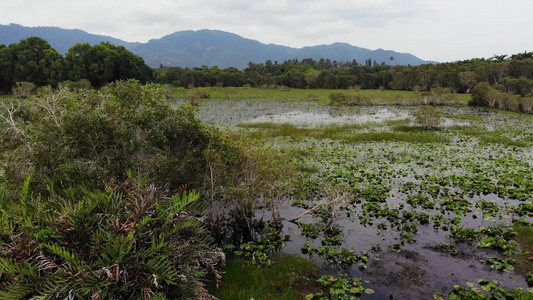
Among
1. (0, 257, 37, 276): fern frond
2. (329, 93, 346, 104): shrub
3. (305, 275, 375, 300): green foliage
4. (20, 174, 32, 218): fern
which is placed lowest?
(305, 275, 375, 300): green foliage

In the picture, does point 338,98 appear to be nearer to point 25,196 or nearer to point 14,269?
point 25,196

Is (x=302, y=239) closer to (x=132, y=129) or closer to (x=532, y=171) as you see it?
(x=132, y=129)

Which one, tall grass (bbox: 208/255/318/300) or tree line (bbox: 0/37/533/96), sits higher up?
tree line (bbox: 0/37/533/96)

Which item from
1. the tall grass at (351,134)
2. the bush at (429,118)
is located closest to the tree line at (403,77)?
the bush at (429,118)

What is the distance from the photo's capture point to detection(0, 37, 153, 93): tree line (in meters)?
67.0

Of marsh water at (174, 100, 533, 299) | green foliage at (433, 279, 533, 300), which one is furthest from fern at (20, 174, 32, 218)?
green foliage at (433, 279, 533, 300)

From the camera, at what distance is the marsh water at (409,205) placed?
8656 millimetres

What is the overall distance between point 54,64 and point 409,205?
260 feet

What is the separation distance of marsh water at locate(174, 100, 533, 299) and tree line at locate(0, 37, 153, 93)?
63554 mm

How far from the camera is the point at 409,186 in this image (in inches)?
594

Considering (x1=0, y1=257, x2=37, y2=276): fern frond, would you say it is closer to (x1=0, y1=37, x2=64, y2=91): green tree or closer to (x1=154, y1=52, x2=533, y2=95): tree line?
(x1=0, y1=37, x2=64, y2=91): green tree

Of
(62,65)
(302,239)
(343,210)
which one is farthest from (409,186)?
(62,65)

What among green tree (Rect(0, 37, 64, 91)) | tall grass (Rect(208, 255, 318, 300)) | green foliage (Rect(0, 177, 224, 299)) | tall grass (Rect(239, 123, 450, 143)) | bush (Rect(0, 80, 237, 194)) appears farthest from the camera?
green tree (Rect(0, 37, 64, 91))

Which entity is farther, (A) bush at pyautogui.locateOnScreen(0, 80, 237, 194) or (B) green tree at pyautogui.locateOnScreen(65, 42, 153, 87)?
(B) green tree at pyautogui.locateOnScreen(65, 42, 153, 87)
